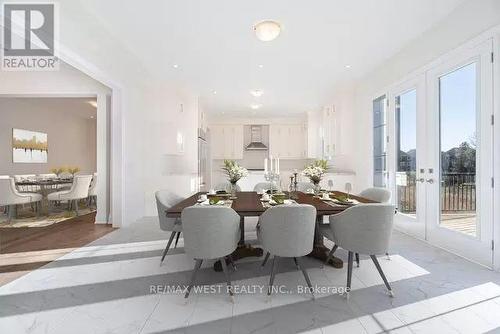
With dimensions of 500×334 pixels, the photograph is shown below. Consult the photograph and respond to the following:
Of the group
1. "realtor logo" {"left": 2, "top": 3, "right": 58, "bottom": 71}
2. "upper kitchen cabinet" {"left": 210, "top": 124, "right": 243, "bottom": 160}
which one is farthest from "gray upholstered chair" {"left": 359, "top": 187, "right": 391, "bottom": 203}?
"upper kitchen cabinet" {"left": 210, "top": 124, "right": 243, "bottom": 160}

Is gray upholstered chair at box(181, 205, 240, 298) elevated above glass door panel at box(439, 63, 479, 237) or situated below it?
below

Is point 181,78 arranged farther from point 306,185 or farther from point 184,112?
point 306,185

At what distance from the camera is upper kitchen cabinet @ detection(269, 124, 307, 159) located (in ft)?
29.5

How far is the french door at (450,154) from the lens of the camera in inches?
104

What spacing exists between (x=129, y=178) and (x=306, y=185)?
307 cm

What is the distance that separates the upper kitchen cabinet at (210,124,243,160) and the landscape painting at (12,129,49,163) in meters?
4.95

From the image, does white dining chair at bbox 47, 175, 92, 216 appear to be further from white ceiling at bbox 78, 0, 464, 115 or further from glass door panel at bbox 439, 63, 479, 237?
glass door panel at bbox 439, 63, 479, 237

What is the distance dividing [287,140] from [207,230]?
7421mm

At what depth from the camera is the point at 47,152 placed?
24.2ft

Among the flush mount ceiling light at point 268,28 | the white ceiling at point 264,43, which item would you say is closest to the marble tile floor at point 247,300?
the flush mount ceiling light at point 268,28

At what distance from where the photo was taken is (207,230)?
1.92m

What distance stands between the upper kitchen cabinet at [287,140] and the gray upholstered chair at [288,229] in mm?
7037

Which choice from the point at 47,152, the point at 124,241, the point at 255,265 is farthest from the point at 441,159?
the point at 47,152

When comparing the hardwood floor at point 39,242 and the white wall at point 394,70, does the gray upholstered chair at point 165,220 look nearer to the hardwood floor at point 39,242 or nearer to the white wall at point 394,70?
the hardwood floor at point 39,242
